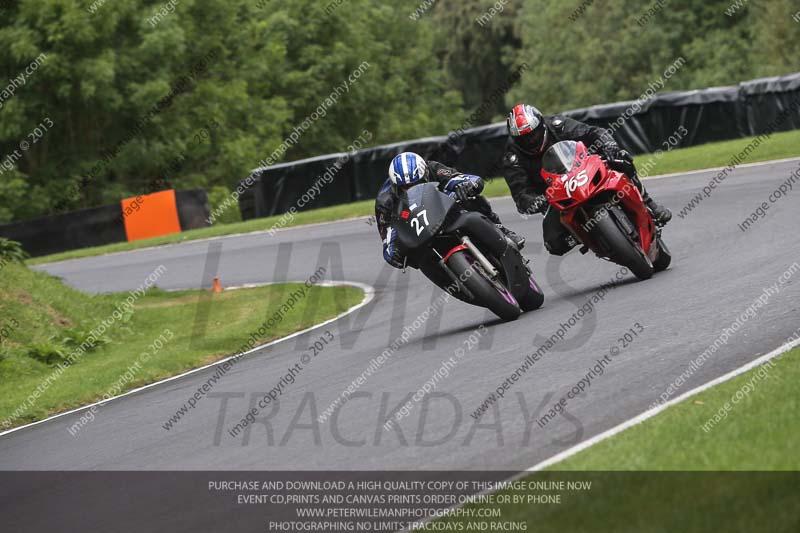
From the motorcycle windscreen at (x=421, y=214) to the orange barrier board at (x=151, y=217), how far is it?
23062 mm

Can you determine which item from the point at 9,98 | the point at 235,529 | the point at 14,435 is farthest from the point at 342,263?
the point at 9,98

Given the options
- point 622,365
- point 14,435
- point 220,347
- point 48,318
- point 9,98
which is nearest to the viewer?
point 622,365

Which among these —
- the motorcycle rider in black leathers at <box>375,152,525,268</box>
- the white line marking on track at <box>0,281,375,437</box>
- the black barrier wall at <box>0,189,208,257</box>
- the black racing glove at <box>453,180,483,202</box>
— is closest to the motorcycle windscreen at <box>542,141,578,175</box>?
the motorcycle rider in black leathers at <box>375,152,525,268</box>

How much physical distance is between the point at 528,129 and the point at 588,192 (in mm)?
874

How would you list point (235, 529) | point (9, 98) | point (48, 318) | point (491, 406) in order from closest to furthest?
point (235, 529) < point (491, 406) < point (48, 318) < point (9, 98)

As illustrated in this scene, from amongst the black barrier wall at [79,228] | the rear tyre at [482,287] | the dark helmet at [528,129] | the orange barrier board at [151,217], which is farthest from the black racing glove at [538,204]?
the black barrier wall at [79,228]

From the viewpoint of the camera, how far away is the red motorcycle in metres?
11.4

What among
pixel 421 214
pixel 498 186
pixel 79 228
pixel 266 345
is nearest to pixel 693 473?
pixel 421 214

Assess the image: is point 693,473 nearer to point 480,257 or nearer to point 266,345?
point 480,257

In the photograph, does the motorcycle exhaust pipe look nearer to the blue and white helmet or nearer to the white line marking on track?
the blue and white helmet

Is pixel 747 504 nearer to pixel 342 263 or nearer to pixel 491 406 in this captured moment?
pixel 491 406

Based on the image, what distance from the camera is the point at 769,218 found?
14.6m

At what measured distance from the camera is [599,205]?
1148cm

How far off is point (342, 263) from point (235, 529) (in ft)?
45.0
